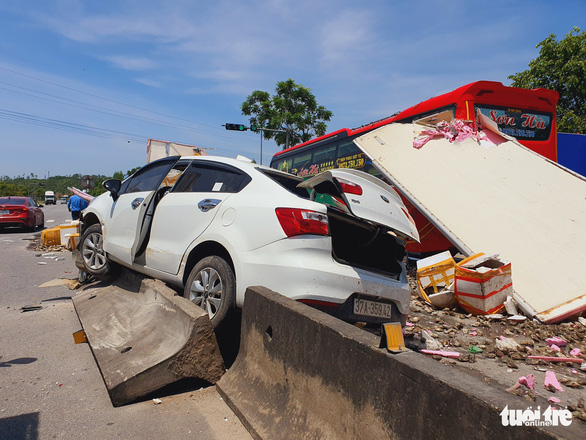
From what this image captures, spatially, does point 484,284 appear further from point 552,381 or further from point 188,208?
point 188,208

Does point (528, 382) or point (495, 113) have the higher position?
point (495, 113)

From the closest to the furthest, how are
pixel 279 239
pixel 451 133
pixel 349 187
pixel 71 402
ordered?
pixel 71 402, pixel 279 239, pixel 349 187, pixel 451 133

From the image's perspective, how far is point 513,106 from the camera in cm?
819

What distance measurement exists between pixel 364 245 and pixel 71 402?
2528 mm

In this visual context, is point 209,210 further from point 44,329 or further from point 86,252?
point 86,252

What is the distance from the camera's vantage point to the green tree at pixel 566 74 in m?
17.3

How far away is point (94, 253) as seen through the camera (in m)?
5.69

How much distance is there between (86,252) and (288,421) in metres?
4.60

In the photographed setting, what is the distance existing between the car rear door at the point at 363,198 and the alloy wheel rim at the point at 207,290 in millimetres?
1093

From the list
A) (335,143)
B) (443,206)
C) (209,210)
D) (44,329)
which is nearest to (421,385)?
(209,210)

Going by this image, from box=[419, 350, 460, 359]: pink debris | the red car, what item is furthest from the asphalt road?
the red car

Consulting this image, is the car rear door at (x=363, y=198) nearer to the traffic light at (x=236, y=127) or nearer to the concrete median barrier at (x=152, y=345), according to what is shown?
the concrete median barrier at (x=152, y=345)

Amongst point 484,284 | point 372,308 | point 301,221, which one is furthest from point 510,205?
point 301,221

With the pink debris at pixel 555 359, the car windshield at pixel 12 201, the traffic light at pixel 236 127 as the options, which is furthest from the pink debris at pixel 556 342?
the traffic light at pixel 236 127
